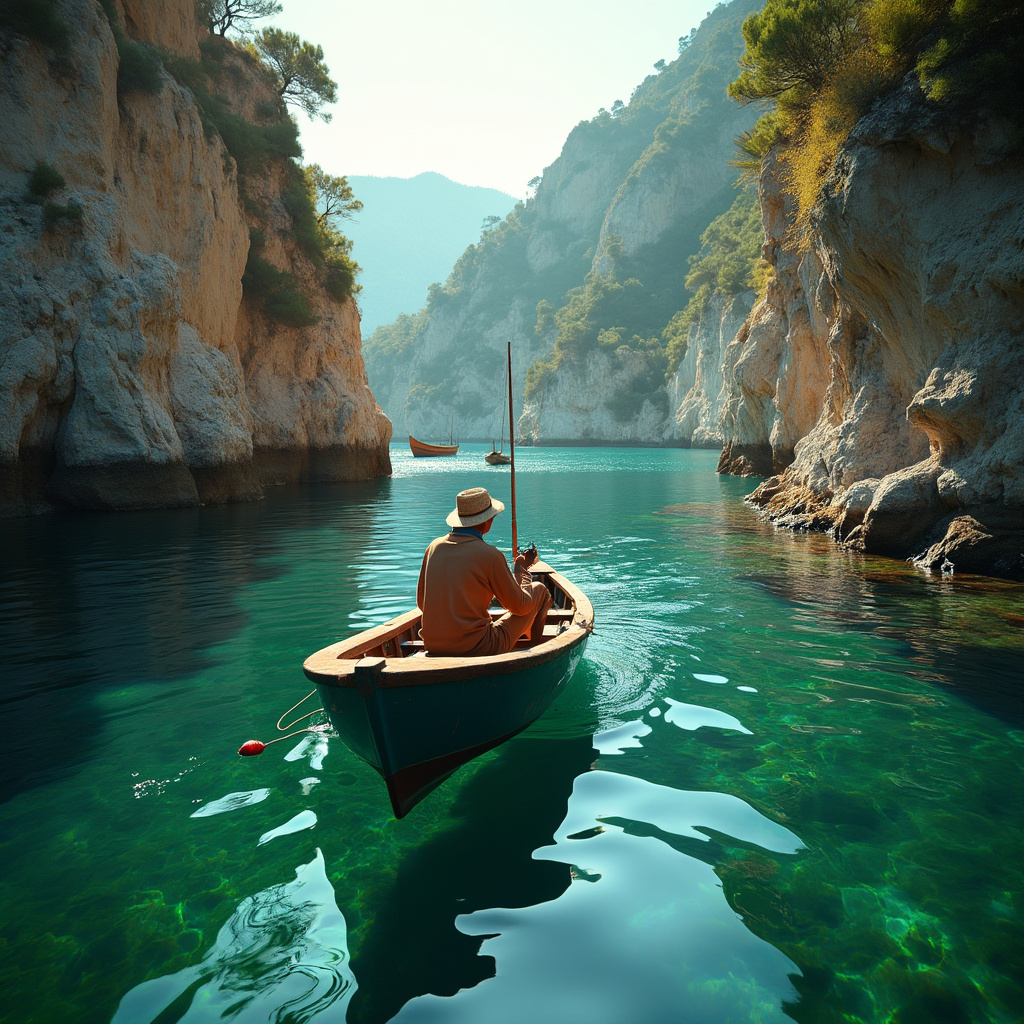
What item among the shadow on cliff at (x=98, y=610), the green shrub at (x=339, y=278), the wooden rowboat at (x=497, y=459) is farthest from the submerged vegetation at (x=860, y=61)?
the wooden rowboat at (x=497, y=459)

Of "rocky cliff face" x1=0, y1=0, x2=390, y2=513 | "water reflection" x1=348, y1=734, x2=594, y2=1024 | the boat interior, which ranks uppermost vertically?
"rocky cliff face" x1=0, y1=0, x2=390, y2=513

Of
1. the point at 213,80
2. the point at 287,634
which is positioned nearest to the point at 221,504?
the point at 287,634

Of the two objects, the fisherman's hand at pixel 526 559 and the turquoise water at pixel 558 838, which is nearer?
the turquoise water at pixel 558 838

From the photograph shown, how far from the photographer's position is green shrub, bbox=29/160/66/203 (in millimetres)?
15984

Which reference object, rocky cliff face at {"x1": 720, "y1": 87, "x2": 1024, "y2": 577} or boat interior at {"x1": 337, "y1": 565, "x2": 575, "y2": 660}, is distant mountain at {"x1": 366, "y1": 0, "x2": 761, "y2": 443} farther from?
boat interior at {"x1": 337, "y1": 565, "x2": 575, "y2": 660}

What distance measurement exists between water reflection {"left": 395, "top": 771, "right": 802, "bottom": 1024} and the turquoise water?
13 mm

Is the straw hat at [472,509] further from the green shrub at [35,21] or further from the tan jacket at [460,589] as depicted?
the green shrub at [35,21]

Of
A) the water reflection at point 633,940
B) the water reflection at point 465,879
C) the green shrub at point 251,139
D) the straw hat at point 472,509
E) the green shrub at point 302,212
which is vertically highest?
the green shrub at point 251,139

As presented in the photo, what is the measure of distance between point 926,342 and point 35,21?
2107 cm

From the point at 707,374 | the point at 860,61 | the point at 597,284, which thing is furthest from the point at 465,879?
the point at 597,284

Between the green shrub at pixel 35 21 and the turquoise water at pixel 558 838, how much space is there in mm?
16263

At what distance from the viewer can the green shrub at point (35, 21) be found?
52.2 feet

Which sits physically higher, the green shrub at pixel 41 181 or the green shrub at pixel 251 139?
the green shrub at pixel 251 139

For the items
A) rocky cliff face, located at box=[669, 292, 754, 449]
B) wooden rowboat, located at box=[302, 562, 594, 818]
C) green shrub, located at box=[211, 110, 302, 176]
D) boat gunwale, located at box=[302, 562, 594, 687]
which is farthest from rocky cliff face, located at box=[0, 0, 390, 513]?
rocky cliff face, located at box=[669, 292, 754, 449]
